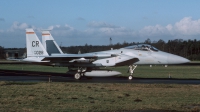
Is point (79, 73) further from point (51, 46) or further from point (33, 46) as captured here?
point (51, 46)

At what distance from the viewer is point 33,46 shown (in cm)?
2948

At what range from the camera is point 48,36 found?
3319 cm

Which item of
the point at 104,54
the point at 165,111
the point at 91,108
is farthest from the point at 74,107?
the point at 104,54

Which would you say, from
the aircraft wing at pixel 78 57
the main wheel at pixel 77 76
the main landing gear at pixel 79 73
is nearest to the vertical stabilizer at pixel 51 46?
the aircraft wing at pixel 78 57

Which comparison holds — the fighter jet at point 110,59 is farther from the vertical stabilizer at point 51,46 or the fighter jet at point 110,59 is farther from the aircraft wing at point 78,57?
the vertical stabilizer at point 51,46

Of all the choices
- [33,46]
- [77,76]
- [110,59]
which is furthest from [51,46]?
[110,59]

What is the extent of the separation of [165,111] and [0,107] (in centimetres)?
528

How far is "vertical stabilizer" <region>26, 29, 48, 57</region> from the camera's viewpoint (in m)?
29.4

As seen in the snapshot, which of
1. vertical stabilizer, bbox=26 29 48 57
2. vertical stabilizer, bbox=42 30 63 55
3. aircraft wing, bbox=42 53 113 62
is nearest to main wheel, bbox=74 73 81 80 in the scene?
aircraft wing, bbox=42 53 113 62

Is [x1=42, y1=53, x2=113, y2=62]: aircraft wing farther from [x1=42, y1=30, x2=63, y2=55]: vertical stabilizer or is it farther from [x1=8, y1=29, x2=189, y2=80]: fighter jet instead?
[x1=42, y1=30, x2=63, y2=55]: vertical stabilizer

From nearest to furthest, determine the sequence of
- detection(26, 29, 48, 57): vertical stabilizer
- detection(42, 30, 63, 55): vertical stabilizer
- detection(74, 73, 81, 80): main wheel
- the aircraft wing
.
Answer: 1. the aircraft wing
2. detection(74, 73, 81, 80): main wheel
3. detection(26, 29, 48, 57): vertical stabilizer
4. detection(42, 30, 63, 55): vertical stabilizer

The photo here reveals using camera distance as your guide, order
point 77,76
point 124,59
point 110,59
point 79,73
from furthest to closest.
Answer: point 79,73
point 77,76
point 110,59
point 124,59

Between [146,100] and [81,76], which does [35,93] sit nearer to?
[146,100]

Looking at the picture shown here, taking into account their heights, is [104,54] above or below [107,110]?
above
